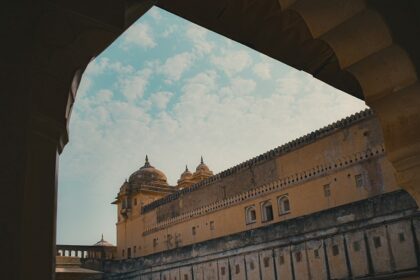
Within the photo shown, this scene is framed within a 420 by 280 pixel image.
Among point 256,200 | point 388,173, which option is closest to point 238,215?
point 256,200

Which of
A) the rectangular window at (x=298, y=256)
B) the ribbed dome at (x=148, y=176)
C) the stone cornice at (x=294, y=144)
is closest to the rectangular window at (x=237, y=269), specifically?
the rectangular window at (x=298, y=256)

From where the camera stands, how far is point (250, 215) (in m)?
22.6

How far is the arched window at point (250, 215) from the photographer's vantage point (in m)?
22.3

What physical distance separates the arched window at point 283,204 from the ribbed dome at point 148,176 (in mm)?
12377

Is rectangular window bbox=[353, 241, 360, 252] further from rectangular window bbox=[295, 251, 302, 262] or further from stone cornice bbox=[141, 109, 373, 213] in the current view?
stone cornice bbox=[141, 109, 373, 213]

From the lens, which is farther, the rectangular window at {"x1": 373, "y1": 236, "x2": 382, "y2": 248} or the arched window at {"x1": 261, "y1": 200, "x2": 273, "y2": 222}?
the arched window at {"x1": 261, "y1": 200, "x2": 273, "y2": 222}

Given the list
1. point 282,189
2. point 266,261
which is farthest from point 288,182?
point 266,261

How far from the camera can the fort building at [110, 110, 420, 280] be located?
14.6m

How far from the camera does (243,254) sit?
17938 millimetres

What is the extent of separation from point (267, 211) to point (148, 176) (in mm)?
11967

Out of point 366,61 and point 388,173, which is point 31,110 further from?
point 388,173

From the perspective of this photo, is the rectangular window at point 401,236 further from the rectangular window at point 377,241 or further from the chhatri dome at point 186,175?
the chhatri dome at point 186,175

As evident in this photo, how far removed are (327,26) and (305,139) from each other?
61.1 ft

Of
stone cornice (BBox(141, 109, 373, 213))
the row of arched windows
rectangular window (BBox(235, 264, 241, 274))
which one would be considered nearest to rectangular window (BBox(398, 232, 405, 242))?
stone cornice (BBox(141, 109, 373, 213))
